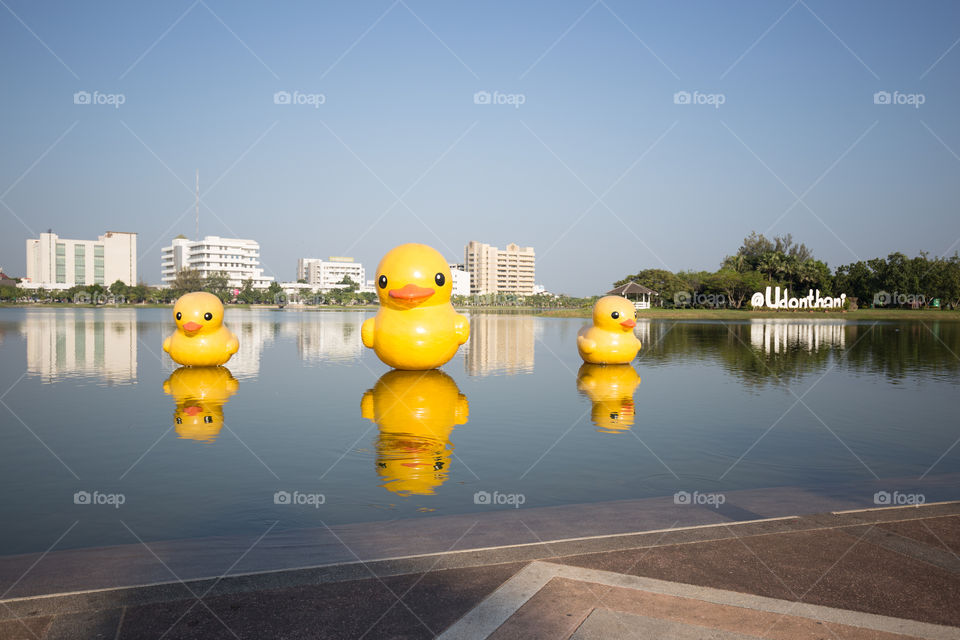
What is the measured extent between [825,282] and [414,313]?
3341 inches

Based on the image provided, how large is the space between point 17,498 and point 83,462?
157 centimetres

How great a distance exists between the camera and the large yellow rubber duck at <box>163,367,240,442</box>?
36.4ft

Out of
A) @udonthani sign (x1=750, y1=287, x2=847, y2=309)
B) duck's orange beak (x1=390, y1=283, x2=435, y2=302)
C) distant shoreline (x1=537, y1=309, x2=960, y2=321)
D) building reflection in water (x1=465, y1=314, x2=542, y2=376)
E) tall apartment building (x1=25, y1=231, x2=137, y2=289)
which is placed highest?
tall apartment building (x1=25, y1=231, x2=137, y2=289)

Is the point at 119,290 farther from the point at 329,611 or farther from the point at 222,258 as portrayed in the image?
the point at 329,611

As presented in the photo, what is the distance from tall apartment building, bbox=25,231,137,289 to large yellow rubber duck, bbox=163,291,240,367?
15381 cm

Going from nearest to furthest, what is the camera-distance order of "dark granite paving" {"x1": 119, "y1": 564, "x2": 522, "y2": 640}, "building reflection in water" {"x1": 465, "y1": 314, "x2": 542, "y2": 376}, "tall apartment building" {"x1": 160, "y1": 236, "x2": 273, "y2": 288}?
1. "dark granite paving" {"x1": 119, "y1": 564, "x2": 522, "y2": 640}
2. "building reflection in water" {"x1": 465, "y1": 314, "x2": 542, "y2": 376}
3. "tall apartment building" {"x1": 160, "y1": 236, "x2": 273, "y2": 288}

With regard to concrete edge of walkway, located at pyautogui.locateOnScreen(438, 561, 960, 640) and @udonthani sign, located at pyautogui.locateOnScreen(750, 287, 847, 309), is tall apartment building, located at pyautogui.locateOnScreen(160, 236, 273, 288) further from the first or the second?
concrete edge of walkway, located at pyautogui.locateOnScreen(438, 561, 960, 640)

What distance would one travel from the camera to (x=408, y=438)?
10492mm

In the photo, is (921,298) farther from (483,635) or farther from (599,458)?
(483,635)

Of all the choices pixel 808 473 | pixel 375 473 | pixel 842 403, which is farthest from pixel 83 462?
pixel 842 403

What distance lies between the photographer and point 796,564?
4.91m

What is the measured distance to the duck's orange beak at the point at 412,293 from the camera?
1658 centimetres
